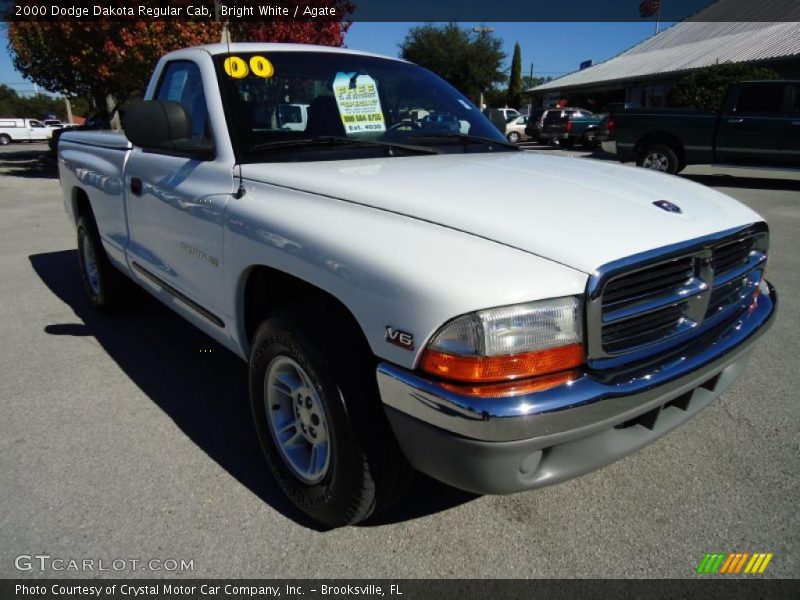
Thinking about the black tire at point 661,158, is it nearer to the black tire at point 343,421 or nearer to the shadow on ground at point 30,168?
the black tire at point 343,421

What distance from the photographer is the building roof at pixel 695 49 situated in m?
23.1

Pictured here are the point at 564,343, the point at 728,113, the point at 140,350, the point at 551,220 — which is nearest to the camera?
the point at 564,343

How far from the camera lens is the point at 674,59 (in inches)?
1098

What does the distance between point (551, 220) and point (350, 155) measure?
3.69 ft

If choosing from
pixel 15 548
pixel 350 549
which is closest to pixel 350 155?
pixel 350 549

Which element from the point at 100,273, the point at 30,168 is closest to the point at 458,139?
the point at 100,273

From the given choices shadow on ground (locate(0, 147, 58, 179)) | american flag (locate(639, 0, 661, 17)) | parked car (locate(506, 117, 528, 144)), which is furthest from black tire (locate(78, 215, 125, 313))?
american flag (locate(639, 0, 661, 17))

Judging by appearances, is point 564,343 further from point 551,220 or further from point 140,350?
point 140,350

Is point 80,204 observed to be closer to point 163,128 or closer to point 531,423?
point 163,128

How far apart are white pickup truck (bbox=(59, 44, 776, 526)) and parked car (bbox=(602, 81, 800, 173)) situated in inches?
394

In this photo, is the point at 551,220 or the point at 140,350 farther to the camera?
the point at 140,350

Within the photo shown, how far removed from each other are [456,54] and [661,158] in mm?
30295

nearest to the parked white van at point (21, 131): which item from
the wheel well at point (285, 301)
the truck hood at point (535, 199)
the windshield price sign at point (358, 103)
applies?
the windshield price sign at point (358, 103)

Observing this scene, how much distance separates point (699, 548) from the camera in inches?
82.7
